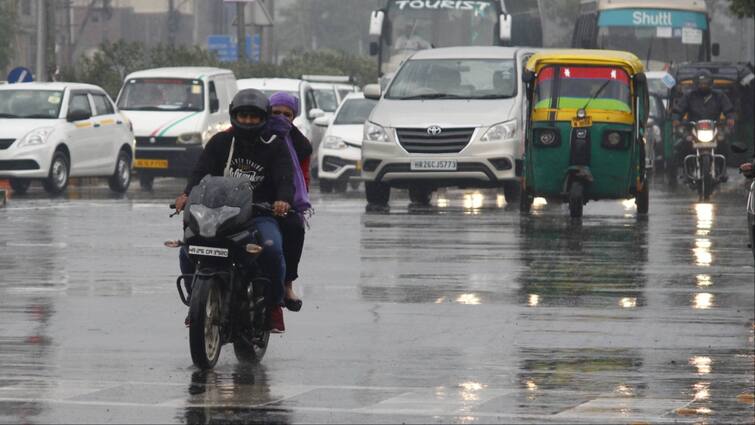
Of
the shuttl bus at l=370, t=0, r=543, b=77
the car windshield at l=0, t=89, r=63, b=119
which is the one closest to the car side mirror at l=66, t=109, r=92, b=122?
the car windshield at l=0, t=89, r=63, b=119

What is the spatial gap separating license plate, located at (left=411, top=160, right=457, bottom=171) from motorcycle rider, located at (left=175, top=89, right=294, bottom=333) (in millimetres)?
14429

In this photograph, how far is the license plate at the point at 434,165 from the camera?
2595 centimetres

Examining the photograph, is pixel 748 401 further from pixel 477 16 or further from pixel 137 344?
pixel 477 16

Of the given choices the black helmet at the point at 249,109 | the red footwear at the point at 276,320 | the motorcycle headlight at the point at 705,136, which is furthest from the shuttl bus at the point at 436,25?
the black helmet at the point at 249,109

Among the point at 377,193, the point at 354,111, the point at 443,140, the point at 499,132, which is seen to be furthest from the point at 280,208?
the point at 354,111

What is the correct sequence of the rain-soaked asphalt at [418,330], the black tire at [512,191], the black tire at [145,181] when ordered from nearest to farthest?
the rain-soaked asphalt at [418,330] → the black tire at [512,191] → the black tire at [145,181]

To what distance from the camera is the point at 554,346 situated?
11.9 meters

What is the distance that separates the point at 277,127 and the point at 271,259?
2.56ft

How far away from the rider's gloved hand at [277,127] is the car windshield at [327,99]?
30216mm

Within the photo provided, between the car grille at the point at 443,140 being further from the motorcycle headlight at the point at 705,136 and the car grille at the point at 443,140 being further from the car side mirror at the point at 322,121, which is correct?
the car side mirror at the point at 322,121

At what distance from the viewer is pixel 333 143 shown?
32719mm

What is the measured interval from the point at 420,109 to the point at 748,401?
55.4 ft

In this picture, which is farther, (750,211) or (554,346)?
(750,211)

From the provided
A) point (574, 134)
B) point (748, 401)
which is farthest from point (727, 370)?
point (574, 134)
